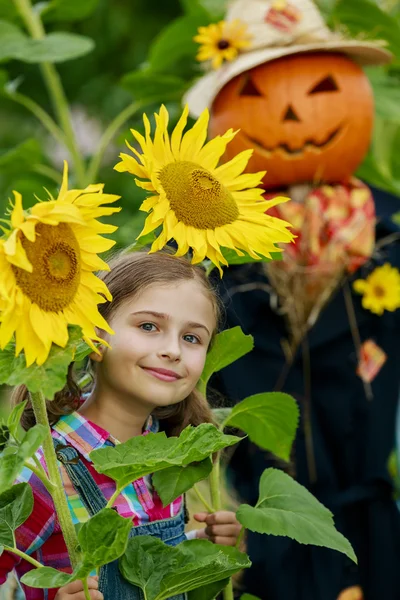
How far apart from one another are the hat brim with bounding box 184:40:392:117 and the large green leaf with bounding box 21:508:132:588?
4.52 ft

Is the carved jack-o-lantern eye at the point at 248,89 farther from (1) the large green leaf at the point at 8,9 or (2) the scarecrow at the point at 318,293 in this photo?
(1) the large green leaf at the point at 8,9

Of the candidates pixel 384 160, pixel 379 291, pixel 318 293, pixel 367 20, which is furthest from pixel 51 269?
pixel 384 160

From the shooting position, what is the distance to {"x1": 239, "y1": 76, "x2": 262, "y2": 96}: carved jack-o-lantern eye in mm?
2201

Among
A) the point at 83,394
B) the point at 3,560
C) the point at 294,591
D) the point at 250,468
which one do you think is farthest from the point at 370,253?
the point at 3,560

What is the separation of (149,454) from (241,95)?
1.36 meters

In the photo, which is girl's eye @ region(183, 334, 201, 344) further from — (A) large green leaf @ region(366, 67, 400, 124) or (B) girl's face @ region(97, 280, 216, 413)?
(A) large green leaf @ region(366, 67, 400, 124)

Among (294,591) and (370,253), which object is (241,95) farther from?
(294,591)

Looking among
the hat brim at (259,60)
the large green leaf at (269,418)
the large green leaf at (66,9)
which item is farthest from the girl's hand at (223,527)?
the large green leaf at (66,9)

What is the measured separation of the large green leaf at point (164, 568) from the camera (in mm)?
1031

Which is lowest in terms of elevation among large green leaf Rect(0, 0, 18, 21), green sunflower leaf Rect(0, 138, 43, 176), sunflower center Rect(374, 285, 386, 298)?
sunflower center Rect(374, 285, 386, 298)

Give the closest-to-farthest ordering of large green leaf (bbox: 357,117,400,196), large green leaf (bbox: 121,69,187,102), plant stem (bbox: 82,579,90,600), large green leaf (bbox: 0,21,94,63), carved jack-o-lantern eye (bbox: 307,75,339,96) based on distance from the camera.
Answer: plant stem (bbox: 82,579,90,600), carved jack-o-lantern eye (bbox: 307,75,339,96), large green leaf (bbox: 0,21,94,63), large green leaf (bbox: 121,69,187,102), large green leaf (bbox: 357,117,400,196)

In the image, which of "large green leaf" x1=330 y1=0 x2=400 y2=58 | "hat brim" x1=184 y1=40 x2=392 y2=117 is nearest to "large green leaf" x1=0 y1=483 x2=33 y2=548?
"hat brim" x1=184 y1=40 x2=392 y2=117

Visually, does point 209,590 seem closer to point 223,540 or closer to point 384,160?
point 223,540

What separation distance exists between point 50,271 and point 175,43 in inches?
70.3
